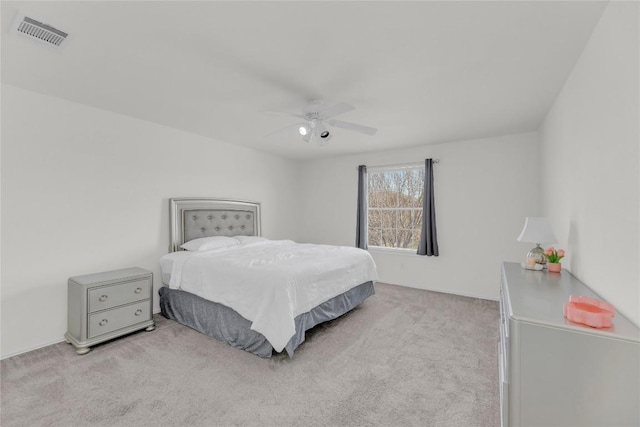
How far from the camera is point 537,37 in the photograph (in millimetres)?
1785

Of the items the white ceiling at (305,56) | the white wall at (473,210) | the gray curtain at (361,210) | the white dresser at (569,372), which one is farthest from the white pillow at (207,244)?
the white dresser at (569,372)

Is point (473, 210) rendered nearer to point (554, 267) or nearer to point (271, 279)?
point (554, 267)

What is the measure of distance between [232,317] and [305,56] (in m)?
2.37

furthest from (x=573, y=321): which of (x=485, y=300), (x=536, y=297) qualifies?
(x=485, y=300)

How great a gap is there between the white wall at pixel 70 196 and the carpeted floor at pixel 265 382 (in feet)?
1.73

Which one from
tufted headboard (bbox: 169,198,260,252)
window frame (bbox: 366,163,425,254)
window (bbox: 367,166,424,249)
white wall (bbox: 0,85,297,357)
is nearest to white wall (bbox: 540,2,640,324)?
window frame (bbox: 366,163,425,254)

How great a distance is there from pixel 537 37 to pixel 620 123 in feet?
2.57

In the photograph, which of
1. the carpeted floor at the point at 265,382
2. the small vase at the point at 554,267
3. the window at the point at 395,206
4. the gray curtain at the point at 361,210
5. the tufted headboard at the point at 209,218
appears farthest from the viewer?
the gray curtain at the point at 361,210

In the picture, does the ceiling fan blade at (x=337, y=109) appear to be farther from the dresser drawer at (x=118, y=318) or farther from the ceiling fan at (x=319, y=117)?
the dresser drawer at (x=118, y=318)

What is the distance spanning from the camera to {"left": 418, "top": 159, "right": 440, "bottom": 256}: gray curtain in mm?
4520

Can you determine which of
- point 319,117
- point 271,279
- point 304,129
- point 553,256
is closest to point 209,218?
point 271,279

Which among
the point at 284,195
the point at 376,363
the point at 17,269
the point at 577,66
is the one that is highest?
the point at 577,66

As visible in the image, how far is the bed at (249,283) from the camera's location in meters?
2.43

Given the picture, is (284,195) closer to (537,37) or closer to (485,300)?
(485,300)
